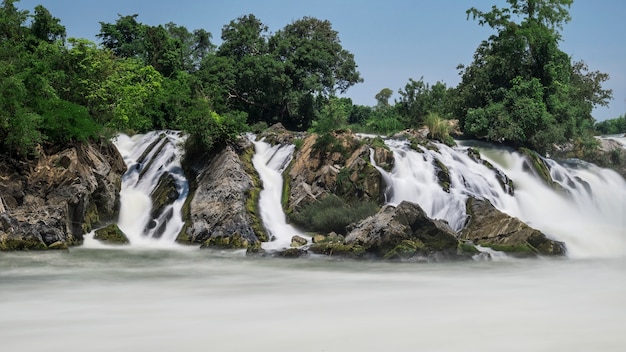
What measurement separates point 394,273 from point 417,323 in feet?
17.3

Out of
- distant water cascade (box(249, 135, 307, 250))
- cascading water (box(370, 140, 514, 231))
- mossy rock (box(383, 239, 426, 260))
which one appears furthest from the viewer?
cascading water (box(370, 140, 514, 231))

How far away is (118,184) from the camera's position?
75.5 feet

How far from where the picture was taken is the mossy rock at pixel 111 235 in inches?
747

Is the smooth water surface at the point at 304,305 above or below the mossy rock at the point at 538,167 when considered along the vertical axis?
below

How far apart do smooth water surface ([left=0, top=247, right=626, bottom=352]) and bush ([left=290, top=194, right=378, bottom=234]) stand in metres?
3.80

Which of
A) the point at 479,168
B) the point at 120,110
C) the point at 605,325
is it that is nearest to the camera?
the point at 605,325

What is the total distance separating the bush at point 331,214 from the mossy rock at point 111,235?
5854 millimetres

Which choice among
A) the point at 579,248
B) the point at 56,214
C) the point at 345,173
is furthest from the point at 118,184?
the point at 579,248

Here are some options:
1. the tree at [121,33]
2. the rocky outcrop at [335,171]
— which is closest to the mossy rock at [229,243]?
the rocky outcrop at [335,171]

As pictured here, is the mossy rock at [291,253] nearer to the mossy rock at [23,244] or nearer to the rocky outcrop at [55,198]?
the rocky outcrop at [55,198]

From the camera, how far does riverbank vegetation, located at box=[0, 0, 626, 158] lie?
21.3 meters

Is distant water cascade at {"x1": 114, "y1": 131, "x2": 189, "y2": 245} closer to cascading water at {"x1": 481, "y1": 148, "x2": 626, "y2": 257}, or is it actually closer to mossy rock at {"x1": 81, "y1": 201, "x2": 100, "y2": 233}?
mossy rock at {"x1": 81, "y1": 201, "x2": 100, "y2": 233}

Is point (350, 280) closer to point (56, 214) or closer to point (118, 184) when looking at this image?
point (56, 214)

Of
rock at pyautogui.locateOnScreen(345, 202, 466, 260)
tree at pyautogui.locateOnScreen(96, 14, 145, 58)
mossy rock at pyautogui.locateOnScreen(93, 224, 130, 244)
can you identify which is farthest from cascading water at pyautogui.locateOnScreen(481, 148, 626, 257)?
tree at pyautogui.locateOnScreen(96, 14, 145, 58)
